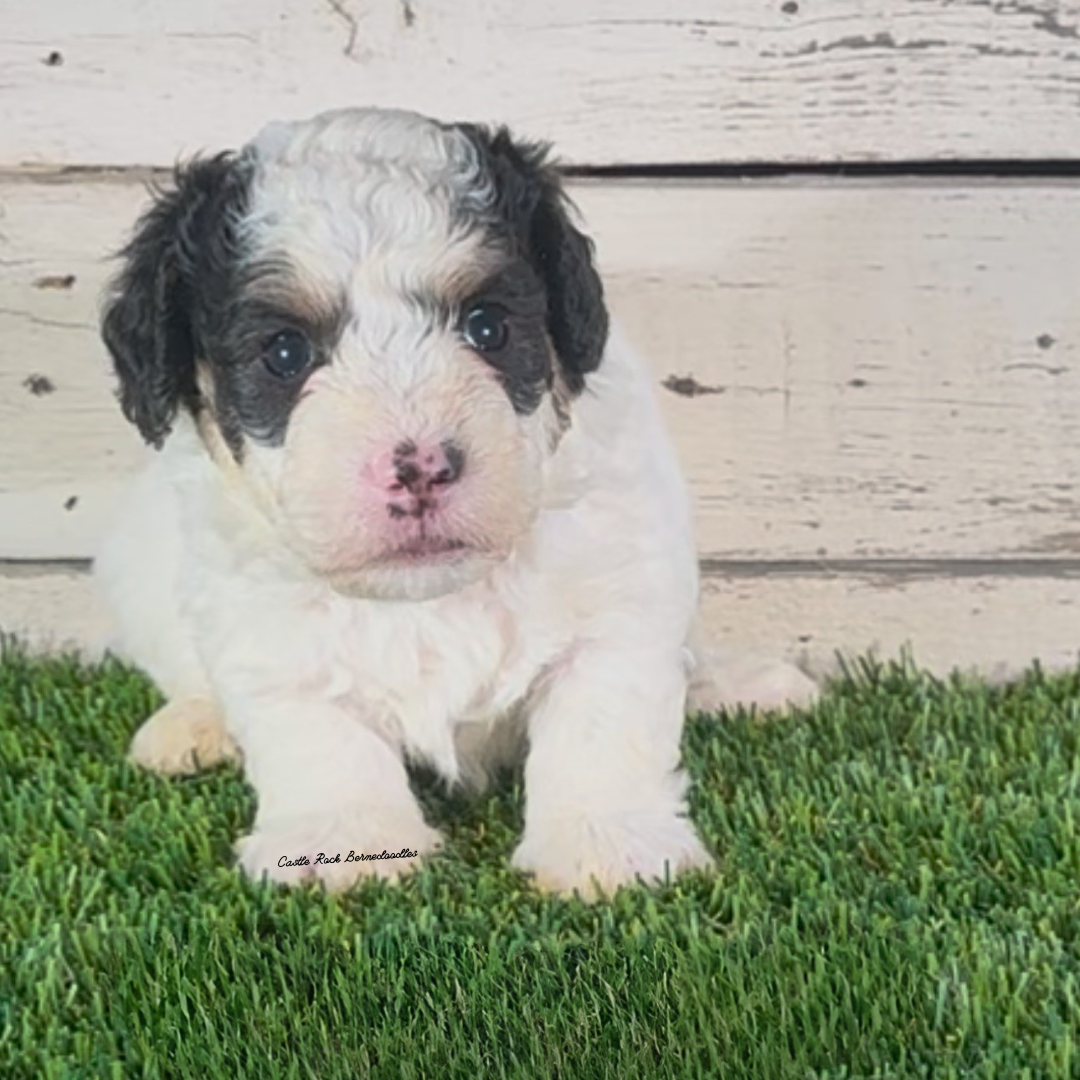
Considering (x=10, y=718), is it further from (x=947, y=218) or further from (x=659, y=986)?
(x=947, y=218)

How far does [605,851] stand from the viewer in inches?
87.2

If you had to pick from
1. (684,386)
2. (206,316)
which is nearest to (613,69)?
(684,386)

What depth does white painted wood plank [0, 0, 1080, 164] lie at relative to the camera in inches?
121

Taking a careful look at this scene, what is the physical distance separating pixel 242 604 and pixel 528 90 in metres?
1.16

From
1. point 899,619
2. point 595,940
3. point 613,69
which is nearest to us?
point 595,940

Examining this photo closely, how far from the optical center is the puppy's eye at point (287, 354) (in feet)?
7.15

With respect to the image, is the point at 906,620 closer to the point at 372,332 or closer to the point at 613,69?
the point at 613,69

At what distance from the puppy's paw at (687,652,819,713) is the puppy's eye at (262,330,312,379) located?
101cm

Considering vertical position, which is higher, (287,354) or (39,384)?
(287,354)

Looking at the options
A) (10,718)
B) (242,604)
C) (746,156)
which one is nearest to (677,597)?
(242,604)

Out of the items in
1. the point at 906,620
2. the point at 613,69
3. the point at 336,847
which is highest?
the point at 613,69

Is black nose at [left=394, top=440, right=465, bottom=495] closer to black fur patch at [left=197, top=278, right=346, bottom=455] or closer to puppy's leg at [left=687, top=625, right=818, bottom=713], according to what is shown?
black fur patch at [left=197, top=278, right=346, bottom=455]

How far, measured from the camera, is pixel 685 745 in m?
2.73

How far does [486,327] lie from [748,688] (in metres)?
0.98
